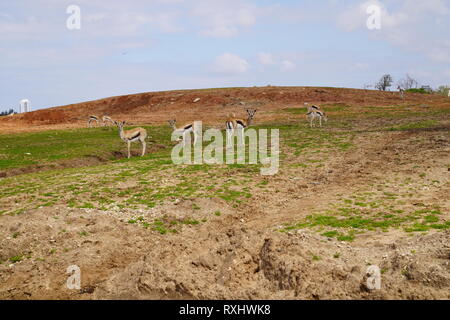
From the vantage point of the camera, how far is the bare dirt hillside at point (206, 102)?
172ft

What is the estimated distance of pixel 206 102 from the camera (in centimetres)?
5819

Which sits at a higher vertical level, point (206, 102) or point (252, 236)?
point (206, 102)

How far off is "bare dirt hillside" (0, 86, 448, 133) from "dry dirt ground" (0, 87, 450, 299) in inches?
1264

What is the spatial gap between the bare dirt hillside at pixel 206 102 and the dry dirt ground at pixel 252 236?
105 ft

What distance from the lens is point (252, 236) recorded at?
9055mm

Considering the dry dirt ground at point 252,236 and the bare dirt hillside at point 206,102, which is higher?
the bare dirt hillside at point 206,102

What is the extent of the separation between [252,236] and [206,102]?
5015 cm

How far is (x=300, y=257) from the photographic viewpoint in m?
7.96

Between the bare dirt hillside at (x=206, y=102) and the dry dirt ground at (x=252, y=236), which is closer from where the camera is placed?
the dry dirt ground at (x=252, y=236)

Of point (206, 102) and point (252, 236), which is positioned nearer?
point (252, 236)

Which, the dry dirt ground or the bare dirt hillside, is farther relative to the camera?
the bare dirt hillside

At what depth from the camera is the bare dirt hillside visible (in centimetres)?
5238
